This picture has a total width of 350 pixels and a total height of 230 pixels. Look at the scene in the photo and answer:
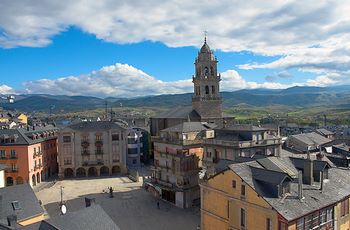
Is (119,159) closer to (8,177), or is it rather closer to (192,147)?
(8,177)

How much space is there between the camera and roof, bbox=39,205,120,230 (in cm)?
2678

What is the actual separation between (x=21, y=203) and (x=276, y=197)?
26.3 metres

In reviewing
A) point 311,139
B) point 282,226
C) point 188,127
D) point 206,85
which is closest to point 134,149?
point 206,85

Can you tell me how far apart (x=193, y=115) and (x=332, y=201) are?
2001 inches

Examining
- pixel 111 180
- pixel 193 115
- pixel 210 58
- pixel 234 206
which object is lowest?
pixel 111 180

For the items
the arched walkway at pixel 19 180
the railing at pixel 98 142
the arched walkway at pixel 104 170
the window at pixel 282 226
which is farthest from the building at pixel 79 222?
the arched walkway at pixel 104 170

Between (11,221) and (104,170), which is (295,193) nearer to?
(11,221)

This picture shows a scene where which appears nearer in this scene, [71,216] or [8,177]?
[71,216]

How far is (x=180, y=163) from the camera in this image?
190ft

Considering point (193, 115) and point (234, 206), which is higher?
point (193, 115)

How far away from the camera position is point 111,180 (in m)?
81.8

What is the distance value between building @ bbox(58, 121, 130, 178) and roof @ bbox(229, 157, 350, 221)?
59466 millimetres

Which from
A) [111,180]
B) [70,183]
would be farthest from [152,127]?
[70,183]

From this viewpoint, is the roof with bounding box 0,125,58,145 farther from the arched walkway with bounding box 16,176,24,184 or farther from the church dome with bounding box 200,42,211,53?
the church dome with bounding box 200,42,211,53
